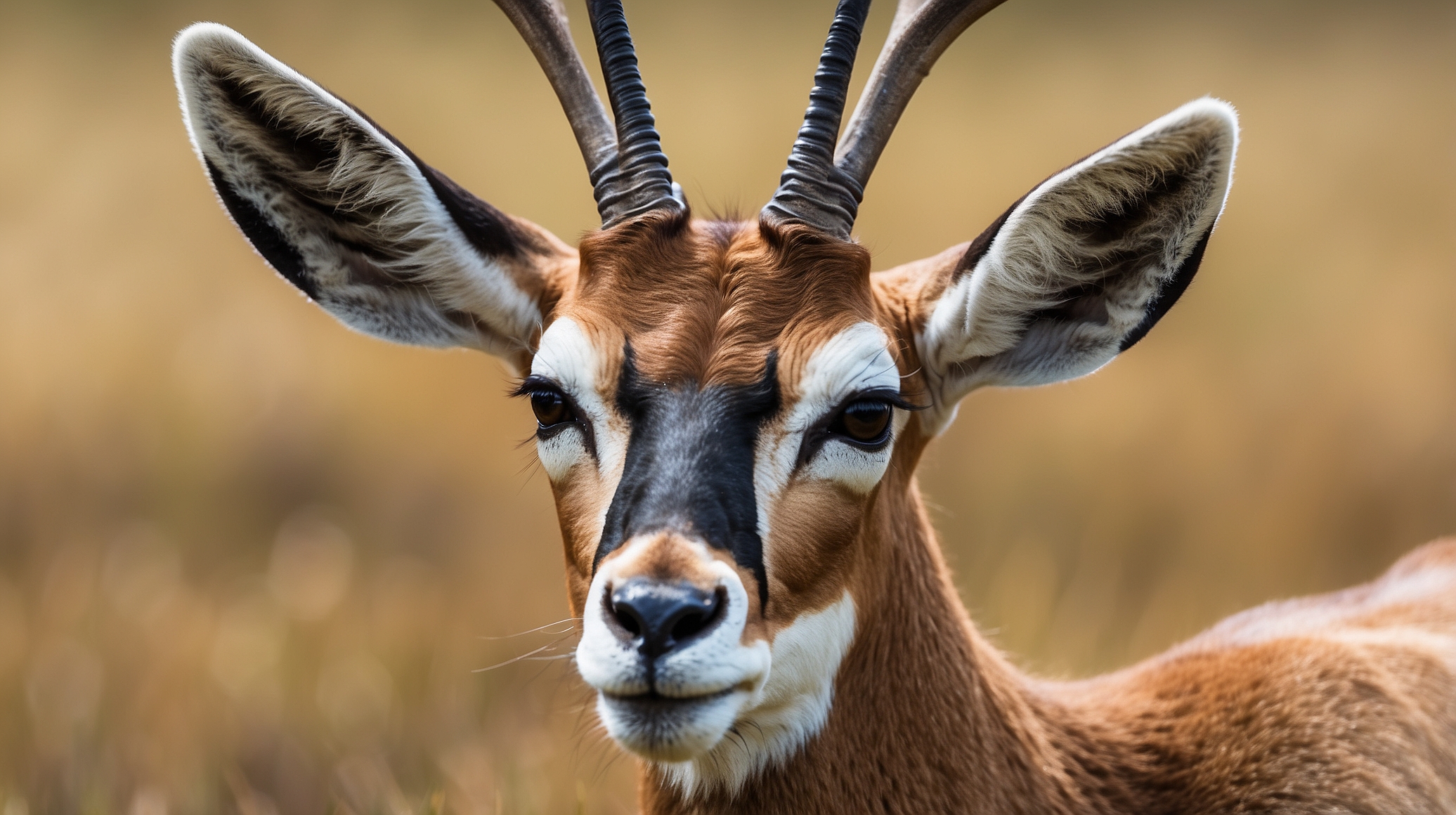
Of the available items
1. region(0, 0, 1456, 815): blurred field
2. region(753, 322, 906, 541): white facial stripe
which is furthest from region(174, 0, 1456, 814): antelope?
region(0, 0, 1456, 815): blurred field

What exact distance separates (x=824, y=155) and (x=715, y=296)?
0.58 meters

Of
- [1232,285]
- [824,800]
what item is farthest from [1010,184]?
[824,800]

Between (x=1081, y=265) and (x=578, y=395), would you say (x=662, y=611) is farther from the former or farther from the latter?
(x=1081, y=265)

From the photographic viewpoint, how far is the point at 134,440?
9914mm

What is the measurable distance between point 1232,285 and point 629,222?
998 cm

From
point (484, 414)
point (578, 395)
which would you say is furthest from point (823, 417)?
point (484, 414)

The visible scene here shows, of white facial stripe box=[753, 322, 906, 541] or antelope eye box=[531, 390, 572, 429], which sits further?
antelope eye box=[531, 390, 572, 429]

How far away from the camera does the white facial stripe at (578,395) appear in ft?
11.8

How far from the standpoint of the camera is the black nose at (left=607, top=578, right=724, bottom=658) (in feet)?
9.80

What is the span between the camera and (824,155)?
154 inches

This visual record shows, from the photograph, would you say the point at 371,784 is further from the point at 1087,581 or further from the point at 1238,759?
the point at 1087,581

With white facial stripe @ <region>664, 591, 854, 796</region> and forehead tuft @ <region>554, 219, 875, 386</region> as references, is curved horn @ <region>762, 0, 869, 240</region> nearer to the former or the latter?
forehead tuft @ <region>554, 219, 875, 386</region>

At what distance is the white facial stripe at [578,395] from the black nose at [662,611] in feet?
1.88

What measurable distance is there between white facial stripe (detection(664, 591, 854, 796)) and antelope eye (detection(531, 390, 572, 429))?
0.92 metres
